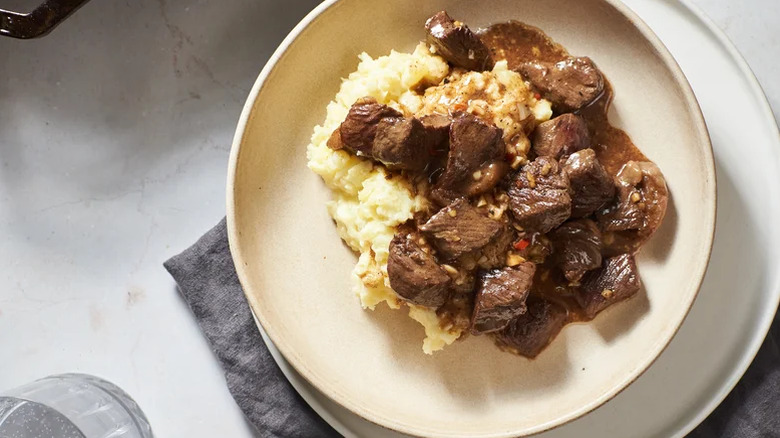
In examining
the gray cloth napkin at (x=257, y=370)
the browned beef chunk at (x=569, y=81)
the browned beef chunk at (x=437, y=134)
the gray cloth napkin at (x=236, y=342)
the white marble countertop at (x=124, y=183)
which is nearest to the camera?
the browned beef chunk at (x=437, y=134)

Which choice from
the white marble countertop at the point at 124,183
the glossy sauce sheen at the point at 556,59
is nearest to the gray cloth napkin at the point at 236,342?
the white marble countertop at the point at 124,183

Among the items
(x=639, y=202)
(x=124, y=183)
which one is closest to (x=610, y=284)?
(x=639, y=202)

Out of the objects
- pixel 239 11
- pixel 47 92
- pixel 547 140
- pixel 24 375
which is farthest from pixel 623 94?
pixel 24 375

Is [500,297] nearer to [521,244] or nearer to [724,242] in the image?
[521,244]

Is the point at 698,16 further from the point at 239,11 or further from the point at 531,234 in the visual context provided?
the point at 239,11

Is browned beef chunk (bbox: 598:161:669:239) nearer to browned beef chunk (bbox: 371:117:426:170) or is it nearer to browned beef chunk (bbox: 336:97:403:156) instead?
browned beef chunk (bbox: 371:117:426:170)

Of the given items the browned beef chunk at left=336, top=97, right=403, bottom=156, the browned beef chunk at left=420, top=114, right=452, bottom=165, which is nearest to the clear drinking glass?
the browned beef chunk at left=336, top=97, right=403, bottom=156

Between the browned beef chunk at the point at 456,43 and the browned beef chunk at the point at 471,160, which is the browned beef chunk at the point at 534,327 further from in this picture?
the browned beef chunk at the point at 456,43
